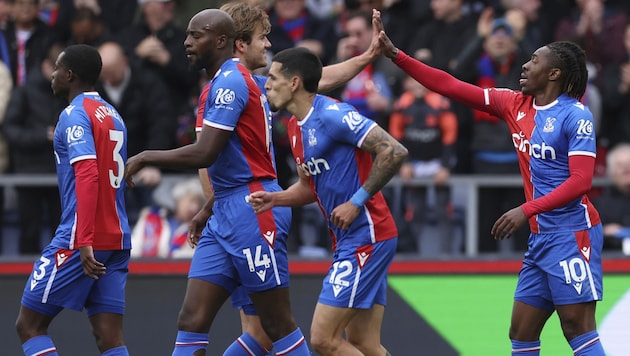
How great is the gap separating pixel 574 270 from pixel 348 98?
5303 mm

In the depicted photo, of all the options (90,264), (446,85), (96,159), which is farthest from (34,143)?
(446,85)

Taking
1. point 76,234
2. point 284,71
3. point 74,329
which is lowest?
point 74,329

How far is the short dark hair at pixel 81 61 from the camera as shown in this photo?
7176mm

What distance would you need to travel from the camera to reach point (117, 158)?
717cm

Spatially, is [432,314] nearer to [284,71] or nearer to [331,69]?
[331,69]

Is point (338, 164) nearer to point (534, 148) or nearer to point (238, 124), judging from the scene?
point (238, 124)

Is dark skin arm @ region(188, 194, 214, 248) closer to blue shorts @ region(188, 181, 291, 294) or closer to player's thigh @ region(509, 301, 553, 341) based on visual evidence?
blue shorts @ region(188, 181, 291, 294)

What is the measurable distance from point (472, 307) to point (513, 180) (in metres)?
2.36

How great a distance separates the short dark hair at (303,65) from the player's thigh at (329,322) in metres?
1.28

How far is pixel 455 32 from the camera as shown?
41.5ft

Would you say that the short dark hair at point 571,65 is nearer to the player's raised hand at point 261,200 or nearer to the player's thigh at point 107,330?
the player's raised hand at point 261,200

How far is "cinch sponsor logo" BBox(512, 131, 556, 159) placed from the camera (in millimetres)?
6855

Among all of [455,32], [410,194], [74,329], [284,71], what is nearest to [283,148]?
[410,194]

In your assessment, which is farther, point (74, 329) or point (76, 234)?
point (74, 329)
